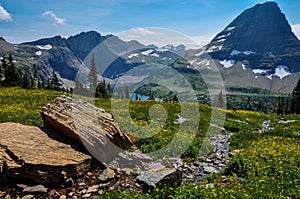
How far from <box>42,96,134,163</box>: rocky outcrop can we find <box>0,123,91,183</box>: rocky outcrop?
62 centimetres

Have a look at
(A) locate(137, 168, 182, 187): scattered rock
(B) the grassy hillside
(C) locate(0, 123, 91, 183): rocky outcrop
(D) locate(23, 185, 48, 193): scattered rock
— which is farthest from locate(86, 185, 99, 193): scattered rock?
(A) locate(137, 168, 182, 187): scattered rock

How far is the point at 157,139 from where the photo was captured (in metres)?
16.5

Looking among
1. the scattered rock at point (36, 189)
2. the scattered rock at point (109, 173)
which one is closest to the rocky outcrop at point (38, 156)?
the scattered rock at point (36, 189)

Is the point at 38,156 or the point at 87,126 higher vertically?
the point at 87,126

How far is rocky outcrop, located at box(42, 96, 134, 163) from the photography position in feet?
39.6

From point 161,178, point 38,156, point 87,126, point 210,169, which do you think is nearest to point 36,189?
point 38,156

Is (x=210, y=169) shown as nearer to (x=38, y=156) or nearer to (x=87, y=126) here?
(x=87, y=126)

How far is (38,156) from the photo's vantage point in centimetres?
1050

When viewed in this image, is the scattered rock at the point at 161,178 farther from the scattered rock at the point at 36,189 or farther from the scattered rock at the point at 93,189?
the scattered rock at the point at 36,189

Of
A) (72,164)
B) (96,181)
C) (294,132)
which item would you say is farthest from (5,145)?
(294,132)

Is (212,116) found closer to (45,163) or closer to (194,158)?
(194,158)

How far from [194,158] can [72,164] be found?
24.0 feet

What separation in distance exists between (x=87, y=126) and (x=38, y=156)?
2.77 meters

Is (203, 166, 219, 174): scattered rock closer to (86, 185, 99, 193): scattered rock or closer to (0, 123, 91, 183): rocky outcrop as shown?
(86, 185, 99, 193): scattered rock
